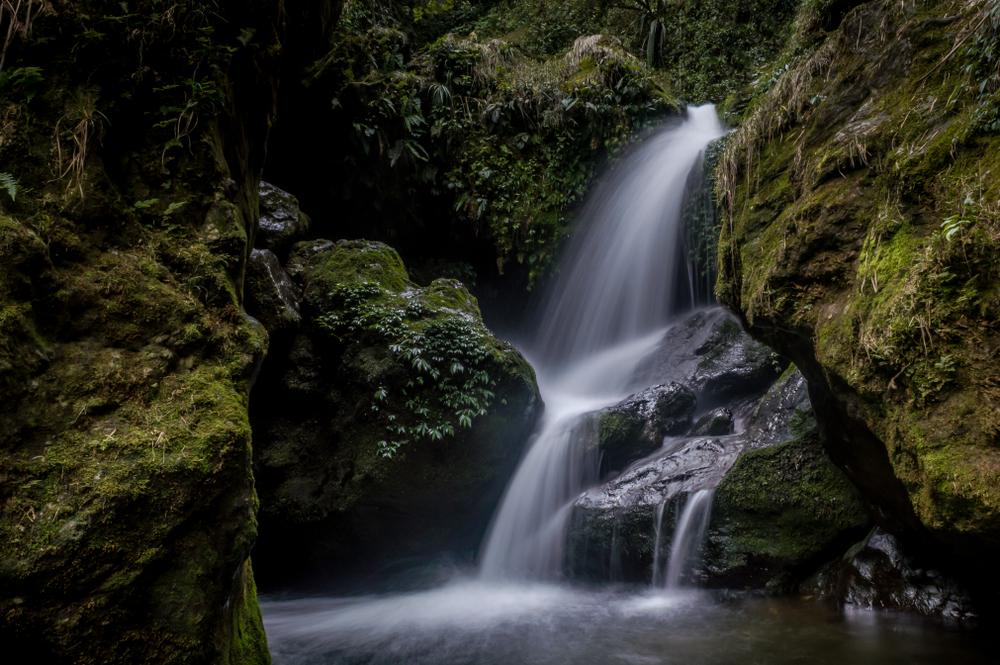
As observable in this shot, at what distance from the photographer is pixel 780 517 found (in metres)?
5.08

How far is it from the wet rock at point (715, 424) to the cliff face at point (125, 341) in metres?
5.52

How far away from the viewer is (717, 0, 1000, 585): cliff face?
2633 mm

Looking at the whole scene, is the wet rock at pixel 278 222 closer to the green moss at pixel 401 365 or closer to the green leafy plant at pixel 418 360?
the green moss at pixel 401 365

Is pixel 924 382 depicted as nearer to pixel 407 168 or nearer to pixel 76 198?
pixel 76 198

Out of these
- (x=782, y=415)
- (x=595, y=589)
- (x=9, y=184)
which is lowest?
(x=595, y=589)

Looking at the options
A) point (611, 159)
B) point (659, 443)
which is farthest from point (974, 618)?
point (611, 159)

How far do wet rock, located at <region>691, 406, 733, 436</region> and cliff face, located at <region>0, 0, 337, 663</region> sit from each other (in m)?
5.52

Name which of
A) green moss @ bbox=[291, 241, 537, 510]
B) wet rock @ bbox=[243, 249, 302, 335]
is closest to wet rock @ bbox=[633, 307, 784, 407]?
green moss @ bbox=[291, 241, 537, 510]

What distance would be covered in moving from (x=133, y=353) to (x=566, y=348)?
8.14 m

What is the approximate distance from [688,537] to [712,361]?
3159 millimetres

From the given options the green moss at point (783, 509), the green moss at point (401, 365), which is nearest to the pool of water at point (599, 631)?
the green moss at point (783, 509)

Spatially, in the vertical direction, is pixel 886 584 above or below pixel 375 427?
below

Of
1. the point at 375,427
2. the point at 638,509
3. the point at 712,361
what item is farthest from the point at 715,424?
the point at 375,427

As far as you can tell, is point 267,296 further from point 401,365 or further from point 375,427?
point 375,427
